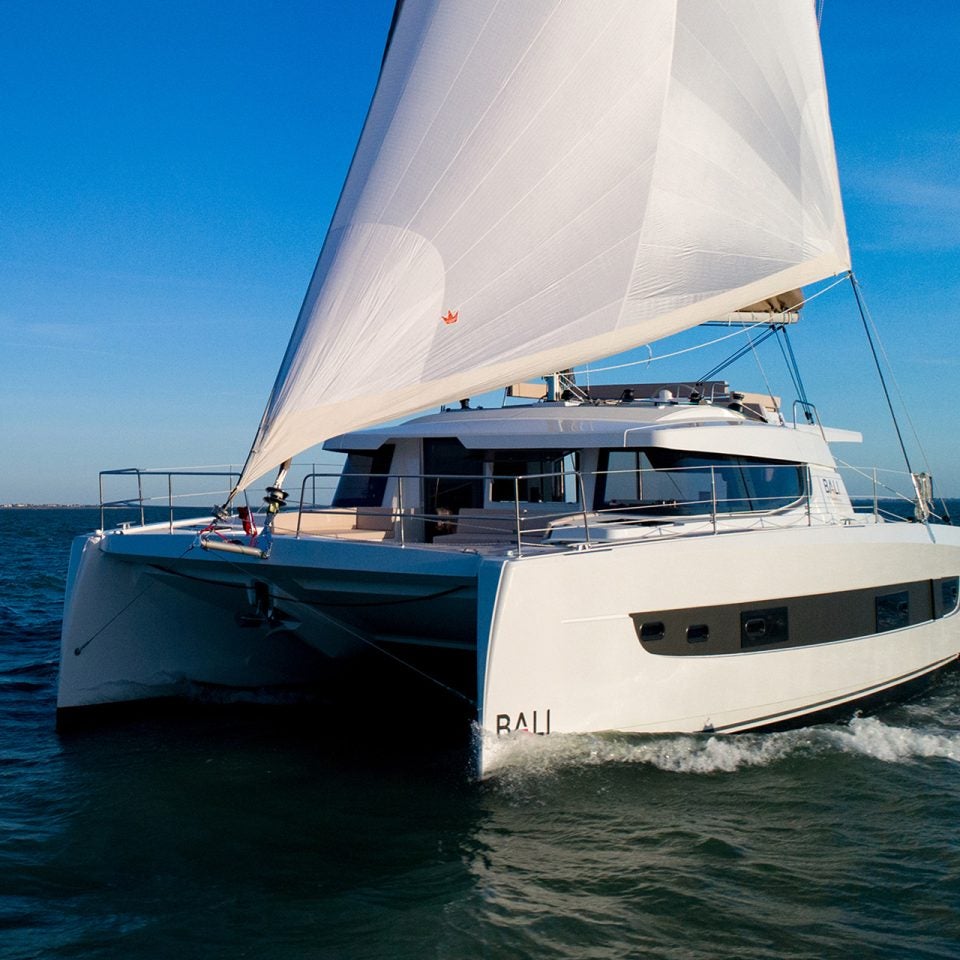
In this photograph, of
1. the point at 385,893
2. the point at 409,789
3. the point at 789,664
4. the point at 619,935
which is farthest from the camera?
the point at 789,664

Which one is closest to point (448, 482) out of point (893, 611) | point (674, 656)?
point (674, 656)

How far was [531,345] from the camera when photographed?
29.1ft

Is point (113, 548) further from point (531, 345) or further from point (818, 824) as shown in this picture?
point (818, 824)

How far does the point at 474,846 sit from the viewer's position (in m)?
6.98

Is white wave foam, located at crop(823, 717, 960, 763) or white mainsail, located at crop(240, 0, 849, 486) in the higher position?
white mainsail, located at crop(240, 0, 849, 486)

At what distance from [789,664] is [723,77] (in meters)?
6.36

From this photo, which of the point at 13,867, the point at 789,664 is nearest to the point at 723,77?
the point at 789,664

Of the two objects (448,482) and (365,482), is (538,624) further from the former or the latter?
(365,482)

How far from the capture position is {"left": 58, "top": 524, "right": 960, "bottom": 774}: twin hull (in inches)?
297

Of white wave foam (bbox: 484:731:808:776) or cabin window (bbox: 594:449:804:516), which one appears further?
cabin window (bbox: 594:449:804:516)

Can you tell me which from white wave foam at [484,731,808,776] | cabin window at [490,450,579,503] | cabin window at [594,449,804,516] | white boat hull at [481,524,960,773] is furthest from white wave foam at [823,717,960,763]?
cabin window at [490,450,579,503]

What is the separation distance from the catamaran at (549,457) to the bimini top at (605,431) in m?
0.05

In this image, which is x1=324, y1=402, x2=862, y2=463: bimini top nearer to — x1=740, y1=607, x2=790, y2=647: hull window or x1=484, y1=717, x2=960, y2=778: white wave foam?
x1=740, y1=607, x2=790, y2=647: hull window

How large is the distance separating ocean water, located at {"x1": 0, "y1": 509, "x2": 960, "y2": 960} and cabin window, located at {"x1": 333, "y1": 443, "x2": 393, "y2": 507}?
256 cm
